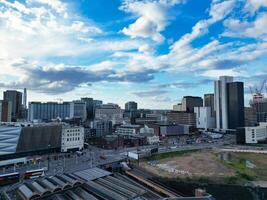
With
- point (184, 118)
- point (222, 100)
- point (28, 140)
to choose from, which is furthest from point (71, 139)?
point (184, 118)

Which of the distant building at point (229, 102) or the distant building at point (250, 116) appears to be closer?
the distant building at point (229, 102)

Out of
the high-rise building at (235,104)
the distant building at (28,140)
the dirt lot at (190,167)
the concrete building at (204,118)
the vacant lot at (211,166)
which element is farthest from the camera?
the concrete building at (204,118)

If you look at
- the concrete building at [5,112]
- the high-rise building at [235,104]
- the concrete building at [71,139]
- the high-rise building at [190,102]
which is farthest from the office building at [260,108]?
the concrete building at [5,112]

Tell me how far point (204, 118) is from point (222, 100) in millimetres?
11987

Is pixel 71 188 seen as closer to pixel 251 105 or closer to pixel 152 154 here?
pixel 152 154

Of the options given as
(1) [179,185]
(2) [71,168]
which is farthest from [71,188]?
(1) [179,185]

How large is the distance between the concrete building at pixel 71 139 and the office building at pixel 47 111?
51.9 meters

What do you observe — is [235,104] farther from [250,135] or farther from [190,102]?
[190,102]

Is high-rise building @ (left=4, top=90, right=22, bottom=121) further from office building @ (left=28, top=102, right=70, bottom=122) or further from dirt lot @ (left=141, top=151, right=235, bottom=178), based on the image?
dirt lot @ (left=141, top=151, right=235, bottom=178)

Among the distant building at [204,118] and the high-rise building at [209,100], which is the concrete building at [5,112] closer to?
the distant building at [204,118]

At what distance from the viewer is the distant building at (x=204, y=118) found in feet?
304

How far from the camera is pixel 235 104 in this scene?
81.9 metres

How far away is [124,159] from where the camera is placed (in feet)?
122

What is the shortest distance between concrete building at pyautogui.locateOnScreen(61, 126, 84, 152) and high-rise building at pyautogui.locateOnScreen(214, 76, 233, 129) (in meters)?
54.2
